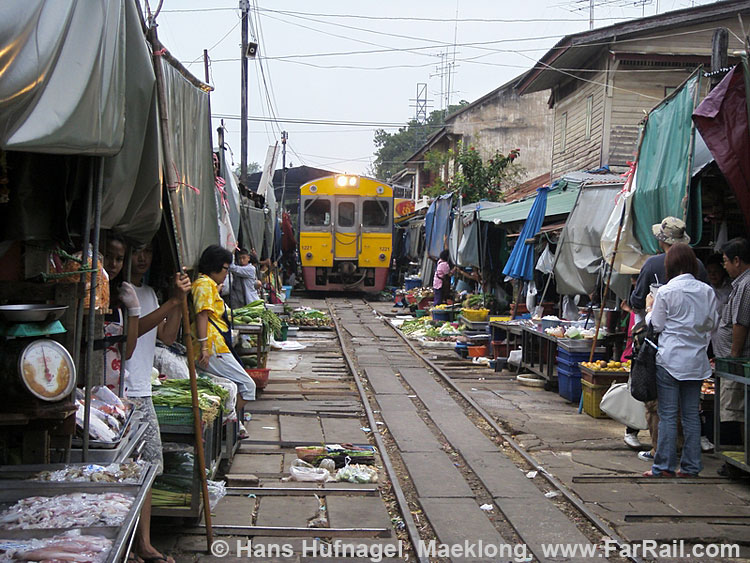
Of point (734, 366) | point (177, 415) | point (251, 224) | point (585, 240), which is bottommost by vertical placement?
point (177, 415)

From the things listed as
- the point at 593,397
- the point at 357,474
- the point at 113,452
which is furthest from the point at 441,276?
the point at 113,452

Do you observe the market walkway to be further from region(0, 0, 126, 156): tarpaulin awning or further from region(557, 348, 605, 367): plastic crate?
region(0, 0, 126, 156): tarpaulin awning

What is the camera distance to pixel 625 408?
7082mm

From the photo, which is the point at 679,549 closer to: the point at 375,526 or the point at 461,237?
the point at 375,526

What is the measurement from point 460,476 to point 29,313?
424cm

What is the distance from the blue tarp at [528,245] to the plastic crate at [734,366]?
6429 mm

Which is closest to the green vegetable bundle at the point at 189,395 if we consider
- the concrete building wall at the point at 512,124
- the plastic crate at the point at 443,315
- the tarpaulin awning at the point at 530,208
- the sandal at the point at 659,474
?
the sandal at the point at 659,474

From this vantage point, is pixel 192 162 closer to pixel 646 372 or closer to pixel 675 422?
pixel 646 372

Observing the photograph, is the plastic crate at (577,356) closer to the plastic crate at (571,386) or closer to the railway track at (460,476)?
the plastic crate at (571,386)

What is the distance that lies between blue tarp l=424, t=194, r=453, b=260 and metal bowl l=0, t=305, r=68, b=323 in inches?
618

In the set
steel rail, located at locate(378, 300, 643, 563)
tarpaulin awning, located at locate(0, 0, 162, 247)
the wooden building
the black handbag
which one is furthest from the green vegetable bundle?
the wooden building

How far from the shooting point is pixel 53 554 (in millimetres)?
2422

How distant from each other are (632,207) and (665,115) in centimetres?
107

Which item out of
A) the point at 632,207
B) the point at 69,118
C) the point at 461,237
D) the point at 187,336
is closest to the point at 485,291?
the point at 461,237
